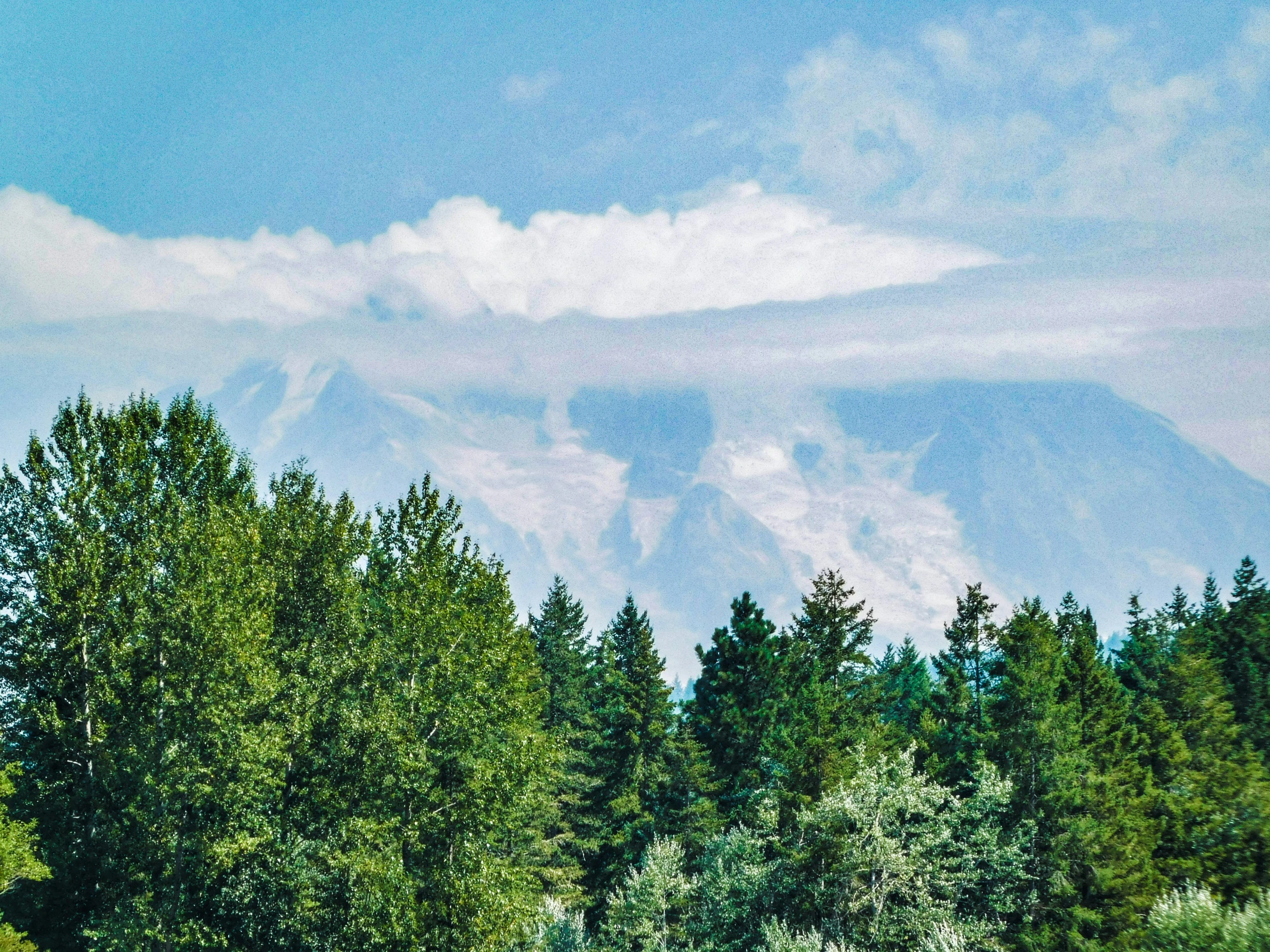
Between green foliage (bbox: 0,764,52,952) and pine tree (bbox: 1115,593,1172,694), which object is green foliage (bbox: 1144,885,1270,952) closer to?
pine tree (bbox: 1115,593,1172,694)

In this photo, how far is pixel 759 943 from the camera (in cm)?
4225

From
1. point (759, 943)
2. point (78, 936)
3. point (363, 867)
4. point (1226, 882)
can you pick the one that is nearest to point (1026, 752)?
point (1226, 882)

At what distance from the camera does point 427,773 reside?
34344mm

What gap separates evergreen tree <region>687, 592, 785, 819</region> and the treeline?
3.22m

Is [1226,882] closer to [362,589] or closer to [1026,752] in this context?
[1026,752]

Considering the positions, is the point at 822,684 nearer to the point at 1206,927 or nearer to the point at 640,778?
the point at 640,778

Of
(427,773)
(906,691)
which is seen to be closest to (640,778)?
(427,773)

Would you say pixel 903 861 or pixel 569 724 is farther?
pixel 569 724

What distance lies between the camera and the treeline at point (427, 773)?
31688 mm

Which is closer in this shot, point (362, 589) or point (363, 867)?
point (363, 867)

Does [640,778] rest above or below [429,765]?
below

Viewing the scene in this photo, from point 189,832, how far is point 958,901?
3369cm

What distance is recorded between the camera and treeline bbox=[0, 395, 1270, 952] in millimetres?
31688

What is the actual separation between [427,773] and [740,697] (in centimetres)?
3048
